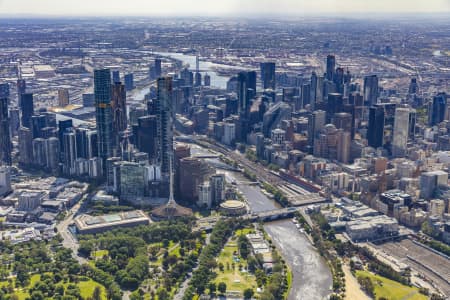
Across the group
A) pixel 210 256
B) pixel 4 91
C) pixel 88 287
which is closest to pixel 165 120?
pixel 210 256

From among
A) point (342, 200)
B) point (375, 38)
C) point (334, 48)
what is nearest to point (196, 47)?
point (334, 48)

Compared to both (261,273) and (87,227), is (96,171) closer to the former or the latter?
(87,227)

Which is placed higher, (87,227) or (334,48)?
(334,48)

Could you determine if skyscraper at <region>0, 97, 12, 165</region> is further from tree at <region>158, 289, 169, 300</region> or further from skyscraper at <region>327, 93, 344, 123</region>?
skyscraper at <region>327, 93, 344, 123</region>

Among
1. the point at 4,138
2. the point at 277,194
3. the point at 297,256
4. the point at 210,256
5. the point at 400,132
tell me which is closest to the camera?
the point at 210,256

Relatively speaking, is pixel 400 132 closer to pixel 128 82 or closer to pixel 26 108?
pixel 26 108

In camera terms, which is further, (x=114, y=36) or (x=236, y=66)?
(x=114, y=36)
